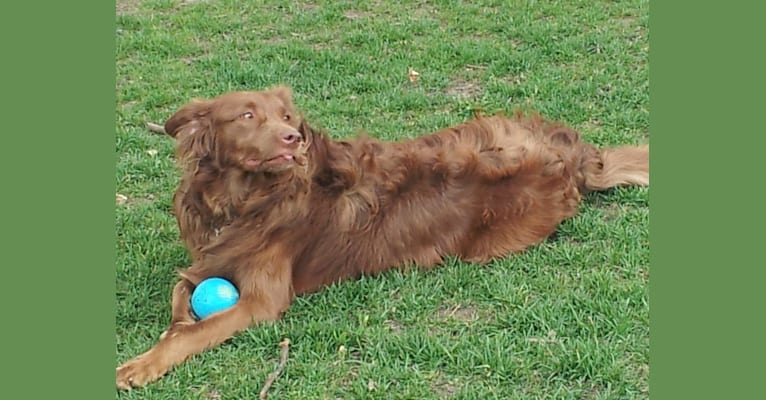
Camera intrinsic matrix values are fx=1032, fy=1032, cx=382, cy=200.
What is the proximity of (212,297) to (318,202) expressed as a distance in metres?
0.78

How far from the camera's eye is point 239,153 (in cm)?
519

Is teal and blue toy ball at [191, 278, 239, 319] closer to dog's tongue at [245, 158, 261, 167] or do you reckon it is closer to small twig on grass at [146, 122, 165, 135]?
dog's tongue at [245, 158, 261, 167]

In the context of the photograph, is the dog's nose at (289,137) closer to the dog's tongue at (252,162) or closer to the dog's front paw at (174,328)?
the dog's tongue at (252,162)

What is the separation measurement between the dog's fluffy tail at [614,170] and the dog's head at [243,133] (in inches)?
79.5

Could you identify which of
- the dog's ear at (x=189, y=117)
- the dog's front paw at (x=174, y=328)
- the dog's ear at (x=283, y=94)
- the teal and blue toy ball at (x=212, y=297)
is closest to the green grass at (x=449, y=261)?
the dog's front paw at (x=174, y=328)

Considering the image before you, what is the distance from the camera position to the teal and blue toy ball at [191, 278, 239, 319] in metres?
5.16

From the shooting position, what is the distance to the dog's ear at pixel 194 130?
17.3 feet

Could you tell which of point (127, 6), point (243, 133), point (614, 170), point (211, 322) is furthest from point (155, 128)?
point (127, 6)

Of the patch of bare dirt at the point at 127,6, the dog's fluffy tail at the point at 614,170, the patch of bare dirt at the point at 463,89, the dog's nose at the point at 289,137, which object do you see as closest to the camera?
the dog's nose at the point at 289,137

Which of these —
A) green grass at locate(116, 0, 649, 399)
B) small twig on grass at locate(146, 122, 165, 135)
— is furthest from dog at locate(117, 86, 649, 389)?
small twig on grass at locate(146, 122, 165, 135)

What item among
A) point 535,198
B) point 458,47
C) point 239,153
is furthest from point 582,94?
point 239,153

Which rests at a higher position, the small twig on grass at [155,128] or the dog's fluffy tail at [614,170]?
the dog's fluffy tail at [614,170]

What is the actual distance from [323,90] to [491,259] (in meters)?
3.19

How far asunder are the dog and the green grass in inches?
5.1
